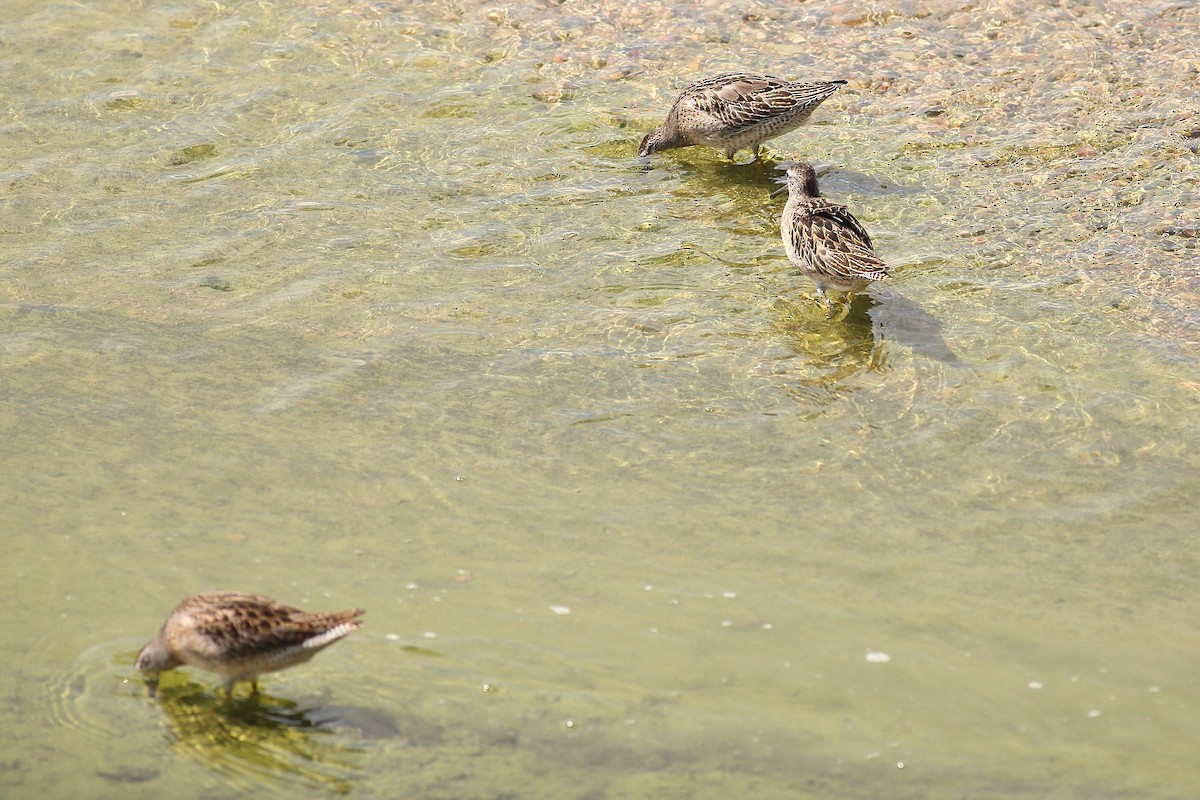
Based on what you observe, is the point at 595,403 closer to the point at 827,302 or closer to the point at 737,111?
the point at 827,302

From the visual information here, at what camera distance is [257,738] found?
542 cm

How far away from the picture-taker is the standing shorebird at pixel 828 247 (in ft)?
28.0

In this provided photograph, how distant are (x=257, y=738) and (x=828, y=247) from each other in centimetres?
502

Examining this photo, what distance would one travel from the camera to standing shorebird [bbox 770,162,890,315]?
8.52m

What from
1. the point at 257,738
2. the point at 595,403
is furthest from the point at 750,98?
the point at 257,738

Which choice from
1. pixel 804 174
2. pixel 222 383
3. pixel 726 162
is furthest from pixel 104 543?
pixel 726 162

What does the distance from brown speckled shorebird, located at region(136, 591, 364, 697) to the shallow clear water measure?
0.33 m

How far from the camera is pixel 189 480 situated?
687 cm

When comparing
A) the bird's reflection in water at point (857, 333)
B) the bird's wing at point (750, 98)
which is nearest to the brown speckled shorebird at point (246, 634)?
the bird's reflection in water at point (857, 333)

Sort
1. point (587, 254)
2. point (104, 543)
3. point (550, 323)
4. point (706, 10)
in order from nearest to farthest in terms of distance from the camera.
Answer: point (104, 543) → point (550, 323) → point (587, 254) → point (706, 10)

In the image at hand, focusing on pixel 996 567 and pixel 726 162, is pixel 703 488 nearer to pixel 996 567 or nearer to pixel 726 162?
pixel 996 567

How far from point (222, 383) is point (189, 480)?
1115mm

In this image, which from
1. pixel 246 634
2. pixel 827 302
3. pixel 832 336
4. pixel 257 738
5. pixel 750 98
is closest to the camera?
pixel 246 634

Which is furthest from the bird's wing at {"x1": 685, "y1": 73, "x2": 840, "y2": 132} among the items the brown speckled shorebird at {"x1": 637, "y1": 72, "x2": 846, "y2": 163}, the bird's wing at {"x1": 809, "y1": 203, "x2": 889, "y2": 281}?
the bird's wing at {"x1": 809, "y1": 203, "x2": 889, "y2": 281}
